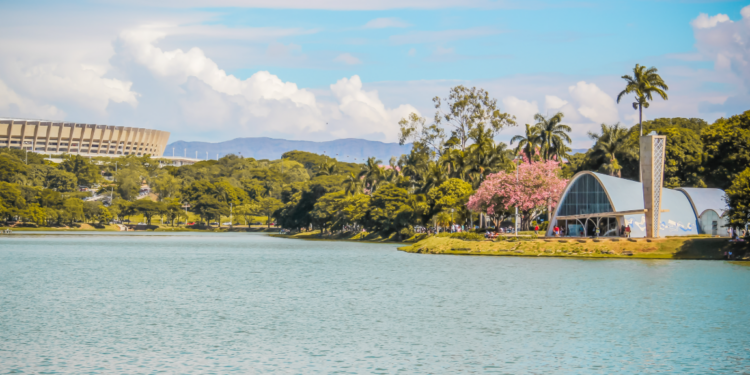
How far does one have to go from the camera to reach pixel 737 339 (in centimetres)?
2677

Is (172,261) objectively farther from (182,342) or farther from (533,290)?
(182,342)

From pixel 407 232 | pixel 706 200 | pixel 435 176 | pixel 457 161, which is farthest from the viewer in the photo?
pixel 407 232

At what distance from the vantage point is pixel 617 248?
66375mm

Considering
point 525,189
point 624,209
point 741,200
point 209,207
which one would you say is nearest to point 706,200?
point 624,209

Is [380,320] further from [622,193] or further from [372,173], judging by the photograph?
[372,173]

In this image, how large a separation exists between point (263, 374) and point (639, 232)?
62.7m

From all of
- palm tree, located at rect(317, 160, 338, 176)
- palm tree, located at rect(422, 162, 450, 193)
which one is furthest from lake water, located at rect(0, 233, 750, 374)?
palm tree, located at rect(317, 160, 338, 176)

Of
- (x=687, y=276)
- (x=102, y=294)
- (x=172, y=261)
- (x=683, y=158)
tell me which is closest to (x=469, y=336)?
(x=102, y=294)

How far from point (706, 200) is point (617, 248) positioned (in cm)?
2243

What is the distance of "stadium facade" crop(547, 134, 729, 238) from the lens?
7594 cm

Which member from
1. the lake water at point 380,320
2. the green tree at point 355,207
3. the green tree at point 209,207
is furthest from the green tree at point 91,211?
the lake water at point 380,320

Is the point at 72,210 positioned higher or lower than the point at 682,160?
lower

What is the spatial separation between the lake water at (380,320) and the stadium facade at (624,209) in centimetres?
1845

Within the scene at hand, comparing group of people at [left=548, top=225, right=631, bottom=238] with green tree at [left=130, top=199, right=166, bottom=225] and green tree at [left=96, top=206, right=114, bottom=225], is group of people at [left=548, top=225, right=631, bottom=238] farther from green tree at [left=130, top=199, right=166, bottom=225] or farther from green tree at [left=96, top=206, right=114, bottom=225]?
green tree at [left=96, top=206, right=114, bottom=225]
